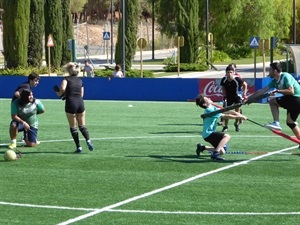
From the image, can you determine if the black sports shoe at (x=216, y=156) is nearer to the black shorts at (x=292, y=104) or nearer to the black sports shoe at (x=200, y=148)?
the black sports shoe at (x=200, y=148)

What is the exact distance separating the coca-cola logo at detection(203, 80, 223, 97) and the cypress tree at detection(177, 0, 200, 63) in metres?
28.7

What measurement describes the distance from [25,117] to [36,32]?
34972 mm

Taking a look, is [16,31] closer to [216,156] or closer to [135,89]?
[135,89]

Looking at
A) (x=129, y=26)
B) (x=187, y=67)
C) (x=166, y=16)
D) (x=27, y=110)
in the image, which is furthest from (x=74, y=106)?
(x=166, y=16)

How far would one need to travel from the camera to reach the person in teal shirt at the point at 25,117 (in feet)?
57.9

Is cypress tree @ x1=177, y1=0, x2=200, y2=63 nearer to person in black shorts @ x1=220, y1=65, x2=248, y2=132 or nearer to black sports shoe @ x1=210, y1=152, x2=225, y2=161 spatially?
person in black shorts @ x1=220, y1=65, x2=248, y2=132

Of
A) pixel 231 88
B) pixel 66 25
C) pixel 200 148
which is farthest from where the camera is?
pixel 66 25

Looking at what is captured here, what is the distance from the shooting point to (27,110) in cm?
1786

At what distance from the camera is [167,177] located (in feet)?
46.0

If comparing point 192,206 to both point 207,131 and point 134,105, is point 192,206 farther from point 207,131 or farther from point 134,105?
point 134,105

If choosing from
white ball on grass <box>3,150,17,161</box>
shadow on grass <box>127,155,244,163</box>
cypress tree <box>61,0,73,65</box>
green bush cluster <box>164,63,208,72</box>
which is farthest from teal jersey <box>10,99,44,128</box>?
green bush cluster <box>164,63,208,72</box>

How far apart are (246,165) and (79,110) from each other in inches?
144

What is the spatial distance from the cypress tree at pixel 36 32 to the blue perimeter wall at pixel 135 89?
15.0 metres

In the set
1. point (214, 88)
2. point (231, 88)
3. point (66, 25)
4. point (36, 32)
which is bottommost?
point (214, 88)
